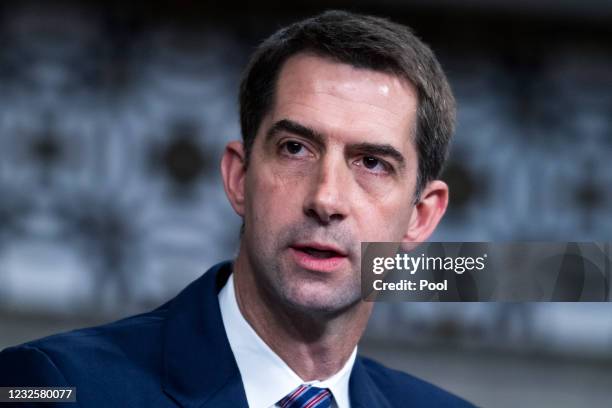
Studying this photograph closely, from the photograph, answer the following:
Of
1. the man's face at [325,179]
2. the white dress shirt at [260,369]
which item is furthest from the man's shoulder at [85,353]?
the man's face at [325,179]

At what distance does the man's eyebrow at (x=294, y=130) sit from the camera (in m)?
2.02

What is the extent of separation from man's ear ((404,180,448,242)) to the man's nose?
1.07 feet

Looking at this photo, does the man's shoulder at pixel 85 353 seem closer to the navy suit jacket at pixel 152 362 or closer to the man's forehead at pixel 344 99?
the navy suit jacket at pixel 152 362

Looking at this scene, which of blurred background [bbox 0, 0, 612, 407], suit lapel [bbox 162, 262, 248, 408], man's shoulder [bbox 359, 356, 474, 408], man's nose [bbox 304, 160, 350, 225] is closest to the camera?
man's nose [bbox 304, 160, 350, 225]

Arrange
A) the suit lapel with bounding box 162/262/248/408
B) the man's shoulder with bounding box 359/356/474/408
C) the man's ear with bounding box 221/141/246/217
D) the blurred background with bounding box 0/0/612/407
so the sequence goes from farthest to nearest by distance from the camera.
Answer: the blurred background with bounding box 0/0/612/407
the man's shoulder with bounding box 359/356/474/408
the man's ear with bounding box 221/141/246/217
the suit lapel with bounding box 162/262/248/408

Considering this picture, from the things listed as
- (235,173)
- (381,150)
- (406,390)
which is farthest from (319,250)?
(406,390)

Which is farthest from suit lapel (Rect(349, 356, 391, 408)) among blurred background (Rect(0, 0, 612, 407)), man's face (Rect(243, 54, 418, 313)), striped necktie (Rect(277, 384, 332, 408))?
blurred background (Rect(0, 0, 612, 407))

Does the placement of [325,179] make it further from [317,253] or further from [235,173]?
[235,173]

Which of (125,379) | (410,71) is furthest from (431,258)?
(125,379)

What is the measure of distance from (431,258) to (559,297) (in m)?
0.24

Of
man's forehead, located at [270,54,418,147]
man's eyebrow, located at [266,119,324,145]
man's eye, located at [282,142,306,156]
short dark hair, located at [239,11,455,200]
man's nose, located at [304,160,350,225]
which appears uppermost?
short dark hair, located at [239,11,455,200]

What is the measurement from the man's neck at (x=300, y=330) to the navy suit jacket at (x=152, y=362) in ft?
0.20

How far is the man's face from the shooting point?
1953 millimetres

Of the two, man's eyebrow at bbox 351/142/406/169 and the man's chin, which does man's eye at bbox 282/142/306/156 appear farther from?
the man's chin
